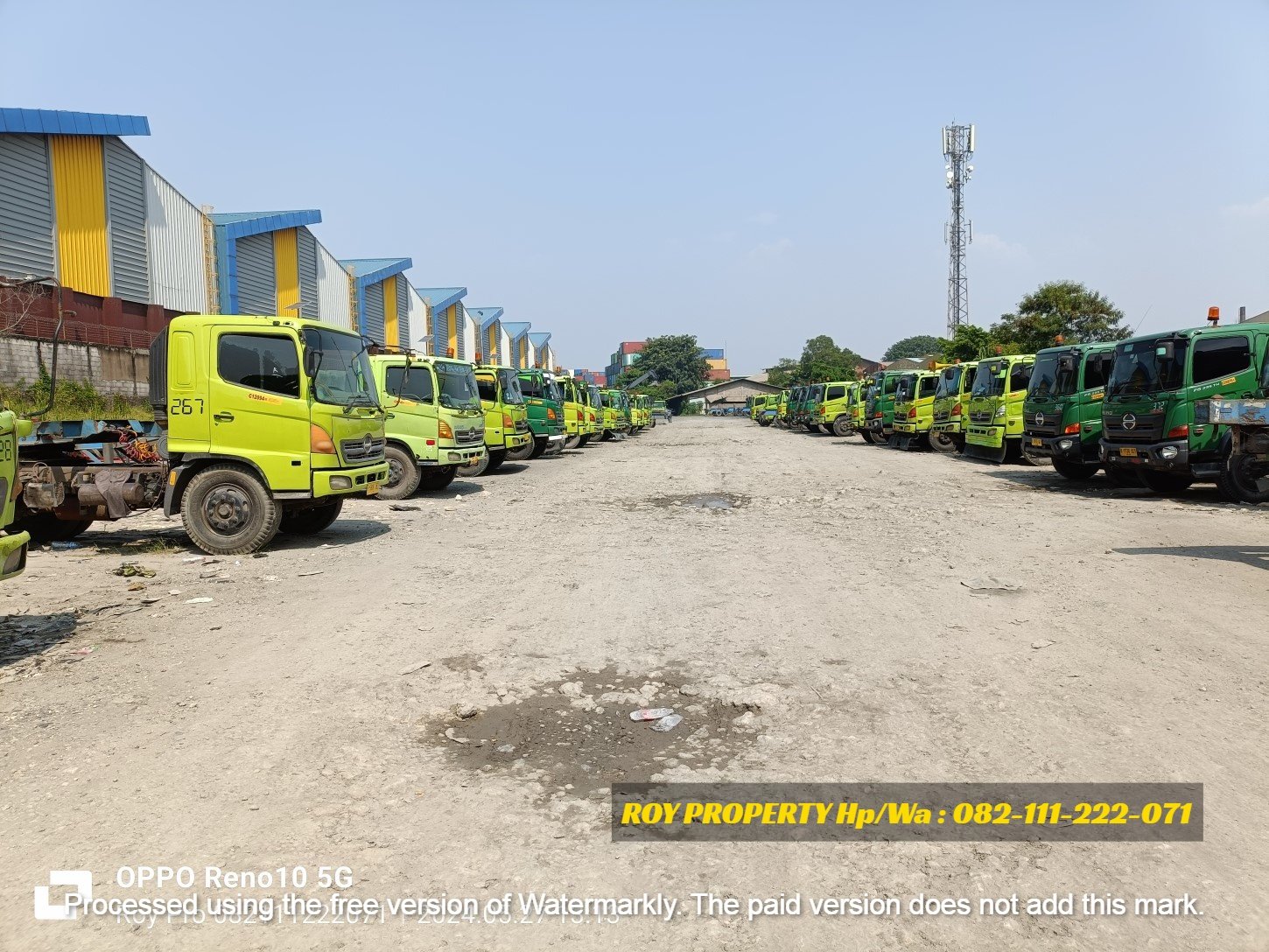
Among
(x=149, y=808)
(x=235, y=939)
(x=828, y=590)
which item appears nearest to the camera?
(x=235, y=939)

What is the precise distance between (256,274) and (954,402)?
2237 cm

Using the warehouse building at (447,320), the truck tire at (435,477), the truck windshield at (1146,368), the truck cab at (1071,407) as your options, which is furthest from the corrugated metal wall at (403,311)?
the truck windshield at (1146,368)

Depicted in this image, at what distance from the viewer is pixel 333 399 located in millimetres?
8883

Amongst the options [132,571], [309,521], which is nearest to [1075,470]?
[309,521]

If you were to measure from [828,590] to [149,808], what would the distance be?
16.0 ft

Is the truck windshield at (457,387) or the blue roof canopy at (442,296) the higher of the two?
the blue roof canopy at (442,296)

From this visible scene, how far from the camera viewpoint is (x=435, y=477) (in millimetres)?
14219

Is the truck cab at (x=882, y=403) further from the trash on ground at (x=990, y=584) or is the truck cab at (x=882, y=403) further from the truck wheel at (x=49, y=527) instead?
the truck wheel at (x=49, y=527)

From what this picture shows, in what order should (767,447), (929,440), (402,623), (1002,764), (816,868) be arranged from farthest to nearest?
(767,447), (929,440), (402,623), (1002,764), (816,868)

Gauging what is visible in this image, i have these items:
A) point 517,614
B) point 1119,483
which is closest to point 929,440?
point 1119,483

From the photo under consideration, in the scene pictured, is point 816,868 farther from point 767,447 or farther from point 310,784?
point 767,447

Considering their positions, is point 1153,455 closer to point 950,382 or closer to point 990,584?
point 990,584

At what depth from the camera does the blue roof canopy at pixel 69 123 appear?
64.4ft

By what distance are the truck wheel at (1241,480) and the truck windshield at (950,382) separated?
30.8 ft
